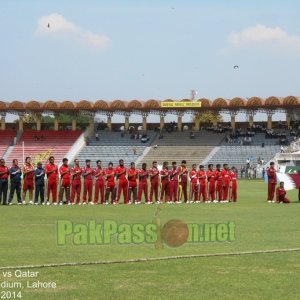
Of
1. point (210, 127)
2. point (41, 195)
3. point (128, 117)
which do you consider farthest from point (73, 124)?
point (41, 195)

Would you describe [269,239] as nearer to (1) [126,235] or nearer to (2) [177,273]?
(1) [126,235]

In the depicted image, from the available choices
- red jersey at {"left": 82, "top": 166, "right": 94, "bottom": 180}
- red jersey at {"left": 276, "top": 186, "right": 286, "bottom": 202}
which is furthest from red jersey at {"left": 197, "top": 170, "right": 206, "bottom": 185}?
red jersey at {"left": 82, "top": 166, "right": 94, "bottom": 180}

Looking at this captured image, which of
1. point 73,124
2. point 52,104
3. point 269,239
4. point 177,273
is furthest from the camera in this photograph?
point 73,124

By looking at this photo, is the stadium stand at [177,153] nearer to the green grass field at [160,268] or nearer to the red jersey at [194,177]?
the red jersey at [194,177]

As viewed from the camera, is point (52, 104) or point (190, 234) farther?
point (52, 104)

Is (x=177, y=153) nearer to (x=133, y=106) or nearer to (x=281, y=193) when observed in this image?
(x=133, y=106)

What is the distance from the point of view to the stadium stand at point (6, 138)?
243 ft

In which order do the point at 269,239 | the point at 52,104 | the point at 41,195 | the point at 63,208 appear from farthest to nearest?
the point at 52,104 < the point at 41,195 < the point at 63,208 < the point at 269,239

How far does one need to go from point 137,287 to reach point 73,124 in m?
68.2

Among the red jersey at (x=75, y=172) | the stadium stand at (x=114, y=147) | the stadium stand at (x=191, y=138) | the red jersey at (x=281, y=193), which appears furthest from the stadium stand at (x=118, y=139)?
the red jersey at (x=75, y=172)

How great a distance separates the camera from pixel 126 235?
541 inches
